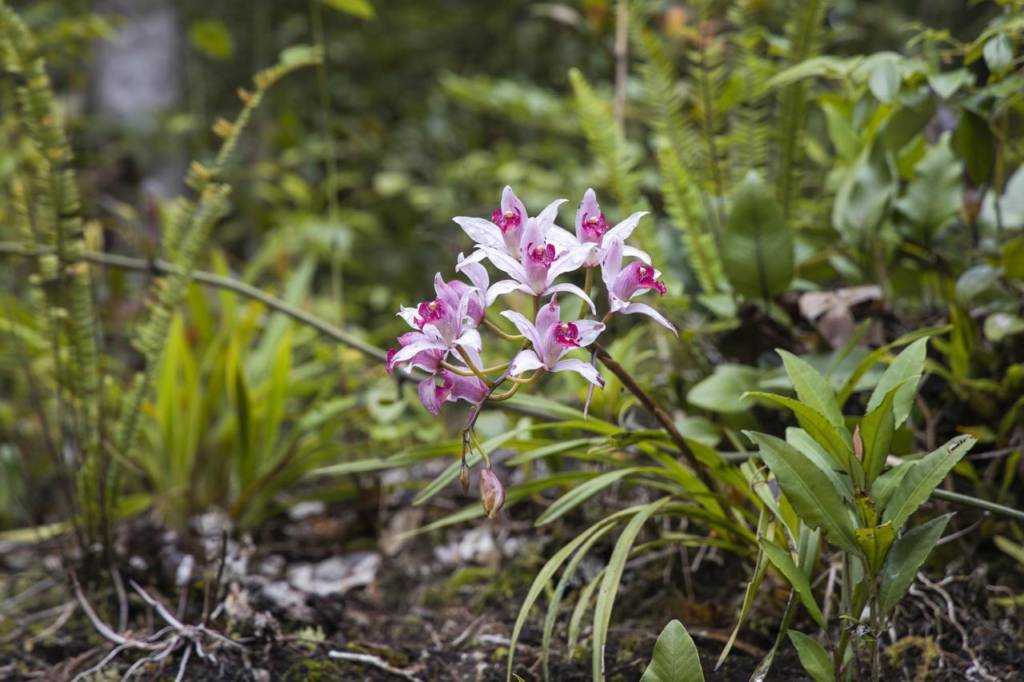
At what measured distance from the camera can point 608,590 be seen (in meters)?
0.99

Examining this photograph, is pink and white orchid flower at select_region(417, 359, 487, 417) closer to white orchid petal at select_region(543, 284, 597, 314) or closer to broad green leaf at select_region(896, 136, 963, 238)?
white orchid petal at select_region(543, 284, 597, 314)

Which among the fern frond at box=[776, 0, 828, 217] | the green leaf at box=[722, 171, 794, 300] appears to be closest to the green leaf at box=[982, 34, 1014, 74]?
the green leaf at box=[722, 171, 794, 300]

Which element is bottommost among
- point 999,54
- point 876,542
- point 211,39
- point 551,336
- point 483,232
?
point 876,542

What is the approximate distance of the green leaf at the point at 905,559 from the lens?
3.06 feet

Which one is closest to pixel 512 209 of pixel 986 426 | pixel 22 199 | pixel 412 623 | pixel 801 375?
pixel 801 375

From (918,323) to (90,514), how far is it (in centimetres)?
151

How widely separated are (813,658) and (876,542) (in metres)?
0.15

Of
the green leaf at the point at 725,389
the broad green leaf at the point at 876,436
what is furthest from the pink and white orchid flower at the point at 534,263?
the green leaf at the point at 725,389

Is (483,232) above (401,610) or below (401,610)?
above

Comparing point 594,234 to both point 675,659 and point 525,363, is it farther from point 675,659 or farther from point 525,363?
point 675,659

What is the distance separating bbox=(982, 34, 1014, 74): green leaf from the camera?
115cm

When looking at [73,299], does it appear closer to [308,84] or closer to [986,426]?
[986,426]

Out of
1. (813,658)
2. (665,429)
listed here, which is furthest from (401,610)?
(813,658)

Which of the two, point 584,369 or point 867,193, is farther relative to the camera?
point 867,193
